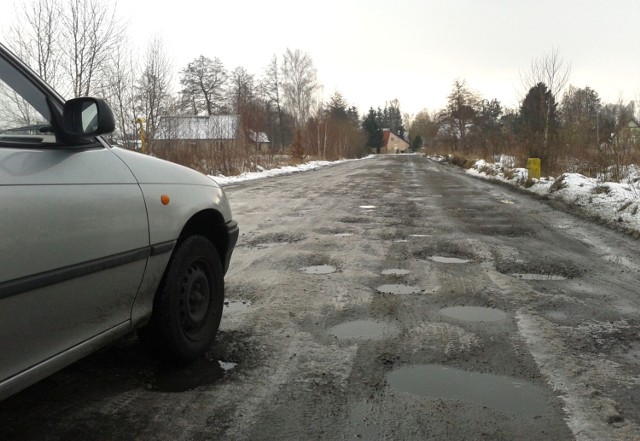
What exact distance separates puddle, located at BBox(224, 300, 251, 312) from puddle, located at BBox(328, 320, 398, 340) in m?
0.90

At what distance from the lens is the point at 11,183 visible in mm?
1814

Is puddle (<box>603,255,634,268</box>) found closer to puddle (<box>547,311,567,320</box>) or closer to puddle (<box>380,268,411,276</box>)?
puddle (<box>547,311,567,320</box>)

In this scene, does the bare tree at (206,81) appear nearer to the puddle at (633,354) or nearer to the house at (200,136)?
the house at (200,136)

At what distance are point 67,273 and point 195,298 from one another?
3.84ft

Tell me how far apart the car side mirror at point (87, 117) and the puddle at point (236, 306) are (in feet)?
7.41

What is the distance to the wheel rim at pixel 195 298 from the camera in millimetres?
3039

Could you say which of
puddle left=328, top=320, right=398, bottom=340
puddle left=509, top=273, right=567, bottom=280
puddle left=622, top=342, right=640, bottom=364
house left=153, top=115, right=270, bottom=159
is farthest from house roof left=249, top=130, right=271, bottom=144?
puddle left=622, top=342, right=640, bottom=364

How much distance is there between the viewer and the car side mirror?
2.22m

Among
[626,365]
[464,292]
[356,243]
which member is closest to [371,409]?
[626,365]

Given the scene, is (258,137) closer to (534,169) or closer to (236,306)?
(534,169)

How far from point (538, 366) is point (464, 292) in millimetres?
1622

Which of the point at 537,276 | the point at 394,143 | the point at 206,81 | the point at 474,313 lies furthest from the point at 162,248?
the point at 394,143

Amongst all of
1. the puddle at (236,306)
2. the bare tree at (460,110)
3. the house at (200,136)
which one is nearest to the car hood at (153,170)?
the puddle at (236,306)

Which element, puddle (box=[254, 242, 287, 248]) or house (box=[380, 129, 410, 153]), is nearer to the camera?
puddle (box=[254, 242, 287, 248])
